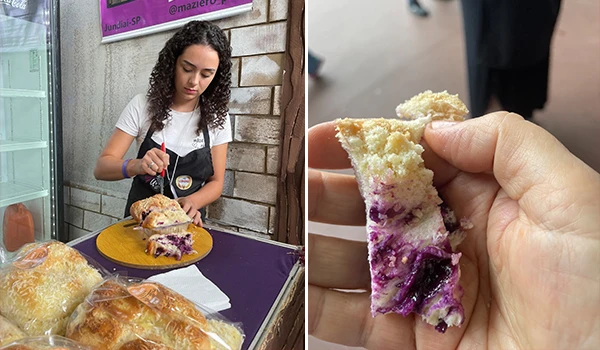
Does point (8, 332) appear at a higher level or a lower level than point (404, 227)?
lower

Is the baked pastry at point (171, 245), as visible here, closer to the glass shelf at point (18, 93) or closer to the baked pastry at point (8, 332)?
the baked pastry at point (8, 332)

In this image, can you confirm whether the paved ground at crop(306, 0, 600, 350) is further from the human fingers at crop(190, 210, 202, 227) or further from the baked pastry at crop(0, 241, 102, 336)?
the baked pastry at crop(0, 241, 102, 336)

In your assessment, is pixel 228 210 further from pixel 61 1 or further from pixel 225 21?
pixel 61 1

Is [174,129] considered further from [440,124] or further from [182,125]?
[440,124]

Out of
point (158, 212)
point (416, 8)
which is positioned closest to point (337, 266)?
point (158, 212)

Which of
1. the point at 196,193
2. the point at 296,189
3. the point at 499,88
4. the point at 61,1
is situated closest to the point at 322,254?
the point at 296,189

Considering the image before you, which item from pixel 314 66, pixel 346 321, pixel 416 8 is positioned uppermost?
pixel 416 8
